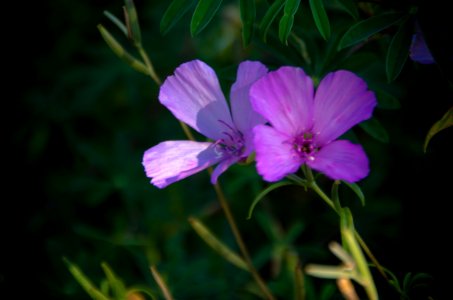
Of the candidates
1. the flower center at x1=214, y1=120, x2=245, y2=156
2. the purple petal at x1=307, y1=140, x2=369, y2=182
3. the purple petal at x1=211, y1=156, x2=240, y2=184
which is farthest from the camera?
the flower center at x1=214, y1=120, x2=245, y2=156

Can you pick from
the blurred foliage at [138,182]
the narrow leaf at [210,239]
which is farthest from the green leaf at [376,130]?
the narrow leaf at [210,239]

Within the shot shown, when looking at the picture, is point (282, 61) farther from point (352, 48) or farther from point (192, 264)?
point (192, 264)

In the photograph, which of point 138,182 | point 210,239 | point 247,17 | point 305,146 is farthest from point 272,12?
point 138,182

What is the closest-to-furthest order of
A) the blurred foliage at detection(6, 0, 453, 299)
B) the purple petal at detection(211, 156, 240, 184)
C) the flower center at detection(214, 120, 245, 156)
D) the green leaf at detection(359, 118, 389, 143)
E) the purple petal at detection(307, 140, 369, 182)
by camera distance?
the purple petal at detection(307, 140, 369, 182), the purple petal at detection(211, 156, 240, 184), the flower center at detection(214, 120, 245, 156), the green leaf at detection(359, 118, 389, 143), the blurred foliage at detection(6, 0, 453, 299)

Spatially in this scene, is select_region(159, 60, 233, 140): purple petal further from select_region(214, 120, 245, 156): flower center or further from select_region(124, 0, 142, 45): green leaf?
select_region(124, 0, 142, 45): green leaf

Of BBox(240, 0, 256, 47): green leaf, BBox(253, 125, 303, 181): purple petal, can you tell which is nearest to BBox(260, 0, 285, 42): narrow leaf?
BBox(240, 0, 256, 47): green leaf

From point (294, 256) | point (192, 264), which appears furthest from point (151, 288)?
point (294, 256)

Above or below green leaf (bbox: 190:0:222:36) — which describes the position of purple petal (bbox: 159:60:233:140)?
below
